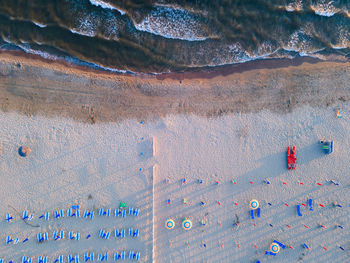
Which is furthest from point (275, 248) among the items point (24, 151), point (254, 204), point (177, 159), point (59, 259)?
point (24, 151)

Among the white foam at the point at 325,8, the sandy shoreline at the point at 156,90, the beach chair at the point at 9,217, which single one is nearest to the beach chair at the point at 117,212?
the sandy shoreline at the point at 156,90

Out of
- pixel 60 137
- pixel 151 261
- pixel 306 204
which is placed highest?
pixel 60 137

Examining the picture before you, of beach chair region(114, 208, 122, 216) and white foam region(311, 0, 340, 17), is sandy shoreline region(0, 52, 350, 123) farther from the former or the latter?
beach chair region(114, 208, 122, 216)

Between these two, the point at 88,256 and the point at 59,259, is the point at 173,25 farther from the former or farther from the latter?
the point at 59,259

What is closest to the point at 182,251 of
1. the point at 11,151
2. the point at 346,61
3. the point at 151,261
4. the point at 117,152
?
the point at 151,261

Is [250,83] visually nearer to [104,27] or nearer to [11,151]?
[104,27]
